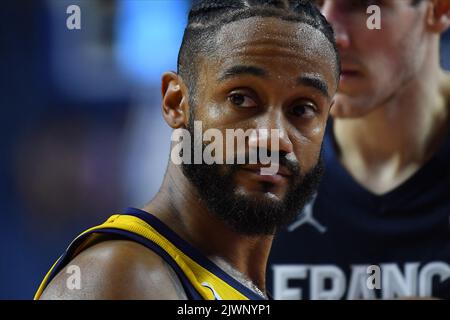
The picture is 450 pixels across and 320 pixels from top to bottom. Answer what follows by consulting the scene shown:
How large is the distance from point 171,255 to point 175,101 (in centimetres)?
29

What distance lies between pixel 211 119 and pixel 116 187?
1.47 metres

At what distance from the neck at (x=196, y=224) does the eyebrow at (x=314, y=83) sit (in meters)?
0.26

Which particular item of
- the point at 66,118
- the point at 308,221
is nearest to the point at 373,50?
the point at 308,221

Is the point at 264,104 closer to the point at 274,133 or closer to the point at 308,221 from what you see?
the point at 274,133

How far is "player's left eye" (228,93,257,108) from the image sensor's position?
122 centimetres

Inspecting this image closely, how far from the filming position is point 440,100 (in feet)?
7.51

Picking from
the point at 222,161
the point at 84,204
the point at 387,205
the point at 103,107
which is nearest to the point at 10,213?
the point at 84,204

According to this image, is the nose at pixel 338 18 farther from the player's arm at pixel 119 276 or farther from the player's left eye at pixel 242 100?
the player's arm at pixel 119 276

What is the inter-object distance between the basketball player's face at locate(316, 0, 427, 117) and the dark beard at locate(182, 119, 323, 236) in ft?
2.46

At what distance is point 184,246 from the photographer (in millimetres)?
1250

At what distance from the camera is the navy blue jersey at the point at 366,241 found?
2.29m

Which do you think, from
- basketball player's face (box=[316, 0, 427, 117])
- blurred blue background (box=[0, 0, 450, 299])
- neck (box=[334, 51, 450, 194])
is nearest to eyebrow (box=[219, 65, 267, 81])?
basketball player's face (box=[316, 0, 427, 117])

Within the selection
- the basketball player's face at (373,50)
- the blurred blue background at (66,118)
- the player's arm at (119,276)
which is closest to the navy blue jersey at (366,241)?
the basketball player's face at (373,50)

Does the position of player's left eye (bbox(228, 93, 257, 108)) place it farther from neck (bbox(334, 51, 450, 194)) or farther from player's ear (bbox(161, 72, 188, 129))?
neck (bbox(334, 51, 450, 194))
